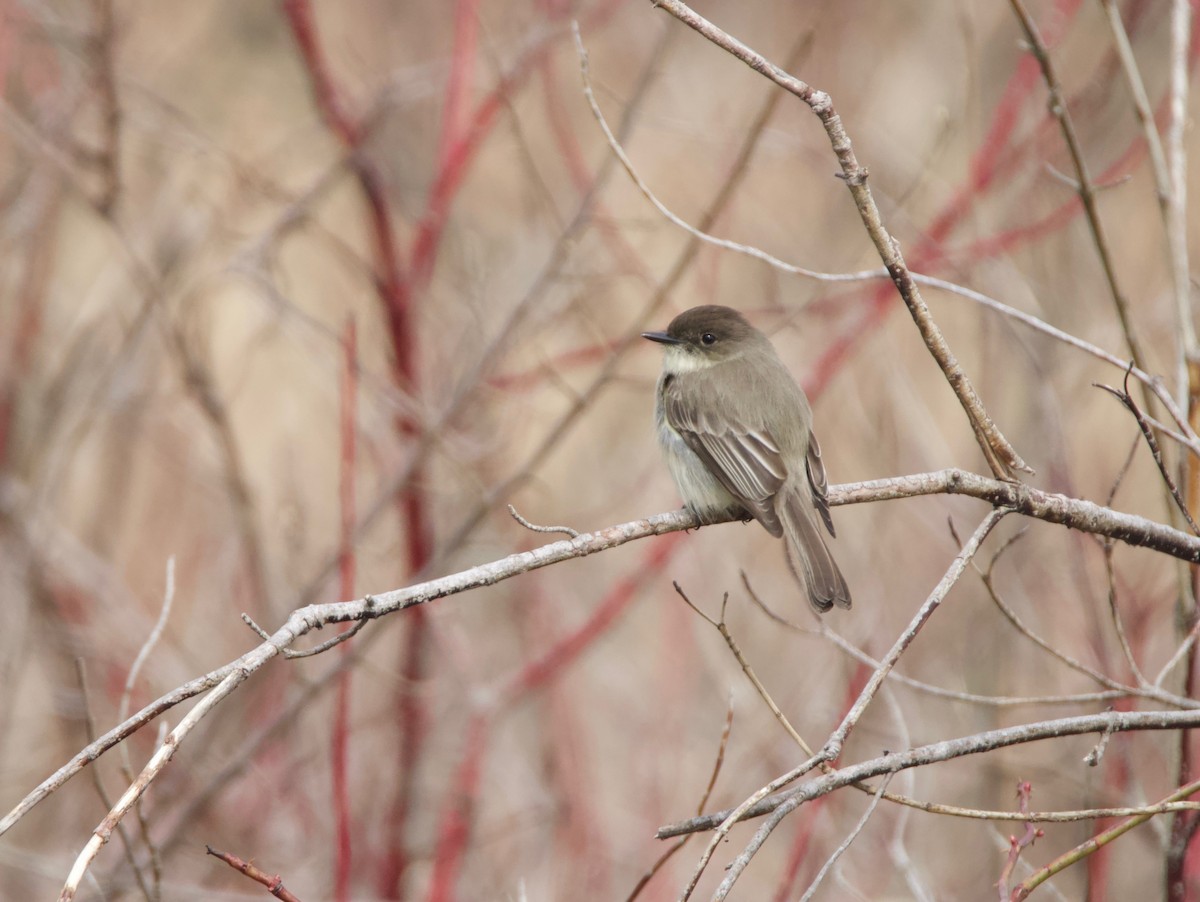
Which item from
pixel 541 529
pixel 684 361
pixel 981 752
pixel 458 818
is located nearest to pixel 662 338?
pixel 684 361

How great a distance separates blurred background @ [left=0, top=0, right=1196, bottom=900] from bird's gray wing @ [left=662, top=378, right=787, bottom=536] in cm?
33

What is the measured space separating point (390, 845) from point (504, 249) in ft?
10.2

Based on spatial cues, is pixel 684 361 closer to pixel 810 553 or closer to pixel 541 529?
pixel 810 553

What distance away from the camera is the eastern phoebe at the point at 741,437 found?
4020 millimetres

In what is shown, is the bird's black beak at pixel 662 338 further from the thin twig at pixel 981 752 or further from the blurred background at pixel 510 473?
the thin twig at pixel 981 752

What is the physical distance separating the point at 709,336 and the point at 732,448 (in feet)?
2.30

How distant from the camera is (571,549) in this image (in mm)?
2480

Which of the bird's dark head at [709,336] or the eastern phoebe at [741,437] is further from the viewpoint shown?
the bird's dark head at [709,336]

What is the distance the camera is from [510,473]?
6012mm

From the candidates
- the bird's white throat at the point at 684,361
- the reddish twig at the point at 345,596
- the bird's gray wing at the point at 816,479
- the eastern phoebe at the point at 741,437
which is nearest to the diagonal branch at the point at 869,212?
the eastern phoebe at the point at 741,437

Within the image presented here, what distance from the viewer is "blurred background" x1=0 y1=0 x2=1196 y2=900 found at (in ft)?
14.7

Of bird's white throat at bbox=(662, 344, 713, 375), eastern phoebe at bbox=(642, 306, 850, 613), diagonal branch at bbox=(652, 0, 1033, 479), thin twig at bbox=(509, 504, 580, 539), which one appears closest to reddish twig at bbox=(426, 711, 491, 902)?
eastern phoebe at bbox=(642, 306, 850, 613)

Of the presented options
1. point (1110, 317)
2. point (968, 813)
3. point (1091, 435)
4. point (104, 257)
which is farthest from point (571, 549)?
point (104, 257)

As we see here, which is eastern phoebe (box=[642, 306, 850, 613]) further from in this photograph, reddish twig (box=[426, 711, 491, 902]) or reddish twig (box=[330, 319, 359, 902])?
reddish twig (box=[426, 711, 491, 902])
